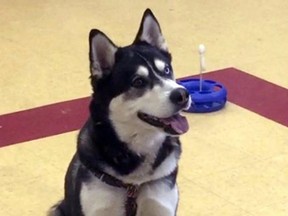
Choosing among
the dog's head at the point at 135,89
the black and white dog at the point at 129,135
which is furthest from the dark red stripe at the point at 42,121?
the dog's head at the point at 135,89

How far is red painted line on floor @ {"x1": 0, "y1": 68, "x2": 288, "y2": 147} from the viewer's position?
3797 millimetres

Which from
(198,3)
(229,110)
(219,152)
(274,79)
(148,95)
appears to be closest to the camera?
(148,95)

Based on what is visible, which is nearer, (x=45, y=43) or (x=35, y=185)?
(x=35, y=185)

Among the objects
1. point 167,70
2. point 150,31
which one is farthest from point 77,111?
point 167,70

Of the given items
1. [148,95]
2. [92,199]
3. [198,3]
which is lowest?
[198,3]

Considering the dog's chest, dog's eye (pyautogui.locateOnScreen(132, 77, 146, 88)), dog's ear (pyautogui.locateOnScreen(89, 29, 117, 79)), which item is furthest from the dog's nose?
the dog's chest

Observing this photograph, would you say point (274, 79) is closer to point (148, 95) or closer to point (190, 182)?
point (190, 182)

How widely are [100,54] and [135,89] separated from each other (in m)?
0.16

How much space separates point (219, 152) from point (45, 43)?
1.96m

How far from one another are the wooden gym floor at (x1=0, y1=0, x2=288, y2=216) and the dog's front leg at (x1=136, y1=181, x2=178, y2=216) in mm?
567

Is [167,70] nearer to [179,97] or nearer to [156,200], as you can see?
[179,97]

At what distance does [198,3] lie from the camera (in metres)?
6.13

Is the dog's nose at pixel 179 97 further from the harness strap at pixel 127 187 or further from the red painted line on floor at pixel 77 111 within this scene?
the red painted line on floor at pixel 77 111

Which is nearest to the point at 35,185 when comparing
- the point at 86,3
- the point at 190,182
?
the point at 190,182
